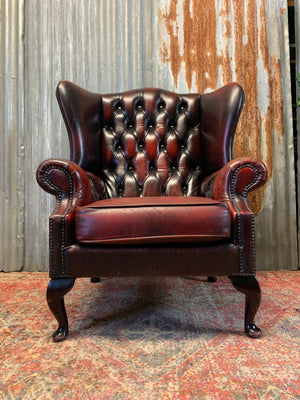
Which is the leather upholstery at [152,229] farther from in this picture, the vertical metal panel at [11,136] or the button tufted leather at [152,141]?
the vertical metal panel at [11,136]

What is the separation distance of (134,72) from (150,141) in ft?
2.28

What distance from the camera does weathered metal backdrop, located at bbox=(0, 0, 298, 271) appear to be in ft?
5.94

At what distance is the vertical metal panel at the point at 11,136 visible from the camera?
183cm

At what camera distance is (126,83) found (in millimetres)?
1854

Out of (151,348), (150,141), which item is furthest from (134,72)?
(151,348)

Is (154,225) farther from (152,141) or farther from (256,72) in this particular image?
(256,72)

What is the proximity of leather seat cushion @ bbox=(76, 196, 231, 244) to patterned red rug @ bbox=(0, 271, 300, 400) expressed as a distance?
1.25 feet

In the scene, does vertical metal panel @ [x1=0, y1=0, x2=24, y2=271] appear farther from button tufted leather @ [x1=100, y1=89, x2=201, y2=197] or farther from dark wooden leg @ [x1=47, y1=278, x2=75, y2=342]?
dark wooden leg @ [x1=47, y1=278, x2=75, y2=342]

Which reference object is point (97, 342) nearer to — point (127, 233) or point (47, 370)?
point (47, 370)

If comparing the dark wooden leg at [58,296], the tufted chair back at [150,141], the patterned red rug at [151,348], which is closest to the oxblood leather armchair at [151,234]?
the dark wooden leg at [58,296]

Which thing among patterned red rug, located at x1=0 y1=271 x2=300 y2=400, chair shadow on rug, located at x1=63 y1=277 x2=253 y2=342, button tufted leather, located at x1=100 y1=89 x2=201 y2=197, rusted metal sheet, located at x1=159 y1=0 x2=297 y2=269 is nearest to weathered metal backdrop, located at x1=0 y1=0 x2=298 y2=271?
rusted metal sheet, located at x1=159 y1=0 x2=297 y2=269

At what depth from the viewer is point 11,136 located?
1859mm

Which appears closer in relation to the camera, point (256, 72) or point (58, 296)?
point (58, 296)

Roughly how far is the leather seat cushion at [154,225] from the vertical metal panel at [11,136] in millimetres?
1198
